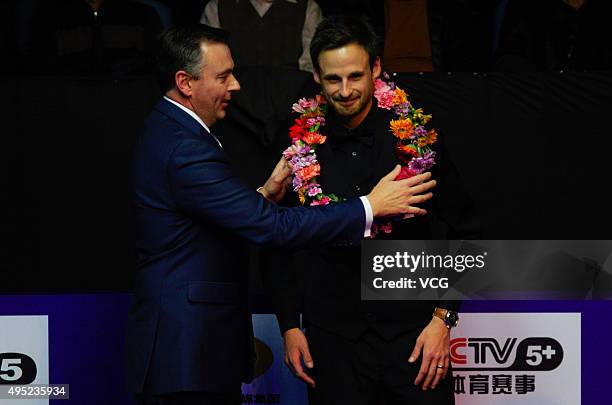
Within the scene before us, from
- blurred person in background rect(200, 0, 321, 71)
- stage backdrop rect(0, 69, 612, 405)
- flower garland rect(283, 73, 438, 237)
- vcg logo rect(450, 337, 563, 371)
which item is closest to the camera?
flower garland rect(283, 73, 438, 237)

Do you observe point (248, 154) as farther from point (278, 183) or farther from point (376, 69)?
point (376, 69)

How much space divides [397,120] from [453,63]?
→ 8.28ft

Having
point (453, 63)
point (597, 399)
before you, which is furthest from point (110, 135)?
point (597, 399)

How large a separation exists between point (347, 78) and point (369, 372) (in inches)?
35.8

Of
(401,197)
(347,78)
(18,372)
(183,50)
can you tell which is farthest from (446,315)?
(18,372)

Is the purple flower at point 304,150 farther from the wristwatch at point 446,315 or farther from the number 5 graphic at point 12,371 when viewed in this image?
the number 5 graphic at point 12,371

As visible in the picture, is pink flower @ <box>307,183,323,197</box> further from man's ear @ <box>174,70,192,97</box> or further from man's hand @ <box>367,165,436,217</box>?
man's ear @ <box>174,70,192,97</box>

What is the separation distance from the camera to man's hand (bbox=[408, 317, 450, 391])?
288 cm

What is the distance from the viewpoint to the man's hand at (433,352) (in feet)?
9.46

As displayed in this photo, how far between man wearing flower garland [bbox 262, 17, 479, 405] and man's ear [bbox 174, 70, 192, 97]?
423 mm

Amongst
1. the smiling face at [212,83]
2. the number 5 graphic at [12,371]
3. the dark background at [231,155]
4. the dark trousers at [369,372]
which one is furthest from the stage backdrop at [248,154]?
the dark trousers at [369,372]

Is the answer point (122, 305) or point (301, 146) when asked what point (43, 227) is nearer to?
point (122, 305)

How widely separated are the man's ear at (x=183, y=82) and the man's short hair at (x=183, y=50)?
0.01m

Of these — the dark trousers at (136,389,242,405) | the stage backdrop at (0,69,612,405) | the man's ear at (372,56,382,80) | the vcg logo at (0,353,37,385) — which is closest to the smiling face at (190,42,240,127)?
the man's ear at (372,56,382,80)
